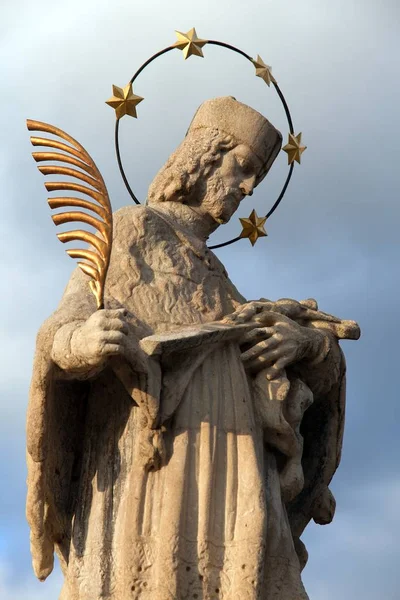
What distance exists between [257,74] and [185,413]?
104 inches

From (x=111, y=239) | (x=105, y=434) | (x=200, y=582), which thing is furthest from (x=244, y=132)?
(x=200, y=582)

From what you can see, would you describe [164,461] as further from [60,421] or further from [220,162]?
[220,162]

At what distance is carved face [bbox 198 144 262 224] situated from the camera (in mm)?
13258

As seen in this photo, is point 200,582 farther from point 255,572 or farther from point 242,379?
point 242,379

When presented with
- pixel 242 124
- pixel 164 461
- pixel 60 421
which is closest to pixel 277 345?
pixel 164 461

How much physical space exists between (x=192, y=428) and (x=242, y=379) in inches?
20.3

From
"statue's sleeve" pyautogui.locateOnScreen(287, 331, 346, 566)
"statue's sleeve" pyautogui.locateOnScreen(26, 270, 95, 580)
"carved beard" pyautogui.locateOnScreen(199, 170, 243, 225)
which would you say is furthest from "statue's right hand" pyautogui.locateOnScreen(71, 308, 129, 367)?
"statue's sleeve" pyautogui.locateOnScreen(287, 331, 346, 566)

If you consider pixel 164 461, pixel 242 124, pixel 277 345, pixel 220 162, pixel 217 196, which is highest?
pixel 242 124

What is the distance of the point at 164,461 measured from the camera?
12.2 meters

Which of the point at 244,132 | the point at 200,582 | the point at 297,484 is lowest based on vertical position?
the point at 200,582

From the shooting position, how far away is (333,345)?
42.8 ft

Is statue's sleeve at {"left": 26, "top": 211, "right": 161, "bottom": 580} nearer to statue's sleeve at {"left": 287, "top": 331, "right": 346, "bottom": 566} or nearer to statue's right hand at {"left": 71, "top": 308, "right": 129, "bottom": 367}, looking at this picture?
statue's right hand at {"left": 71, "top": 308, "right": 129, "bottom": 367}

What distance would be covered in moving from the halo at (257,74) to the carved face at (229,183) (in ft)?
1.56

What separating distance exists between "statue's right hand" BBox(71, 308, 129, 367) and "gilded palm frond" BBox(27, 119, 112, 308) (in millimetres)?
405
